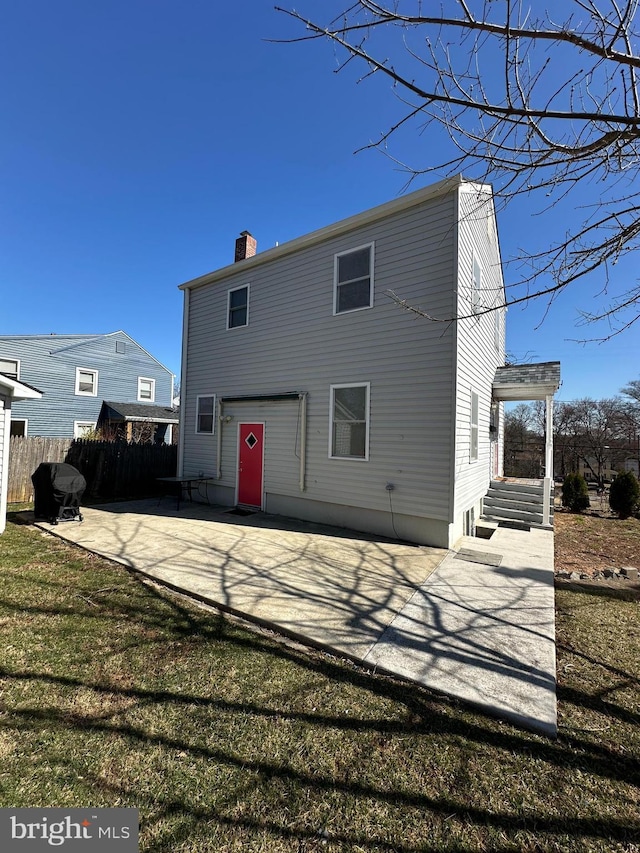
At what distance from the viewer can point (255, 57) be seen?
135 inches

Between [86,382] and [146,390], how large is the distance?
3.29m

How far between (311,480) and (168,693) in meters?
5.34

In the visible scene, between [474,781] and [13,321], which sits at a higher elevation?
[13,321]

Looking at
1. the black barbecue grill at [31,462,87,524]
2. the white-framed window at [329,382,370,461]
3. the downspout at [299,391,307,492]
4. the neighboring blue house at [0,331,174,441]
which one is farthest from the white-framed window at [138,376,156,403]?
the white-framed window at [329,382,370,461]

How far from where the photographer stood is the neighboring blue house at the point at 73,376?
619 inches

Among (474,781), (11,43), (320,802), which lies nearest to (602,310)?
(474,781)

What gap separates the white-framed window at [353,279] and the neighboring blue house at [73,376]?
15713mm

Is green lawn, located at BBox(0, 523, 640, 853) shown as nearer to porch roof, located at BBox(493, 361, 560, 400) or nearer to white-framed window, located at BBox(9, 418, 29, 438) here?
porch roof, located at BBox(493, 361, 560, 400)

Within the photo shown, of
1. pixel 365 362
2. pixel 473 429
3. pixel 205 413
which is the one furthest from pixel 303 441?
pixel 205 413

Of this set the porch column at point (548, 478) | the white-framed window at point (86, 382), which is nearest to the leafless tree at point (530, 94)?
the porch column at point (548, 478)

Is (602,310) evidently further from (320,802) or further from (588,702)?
(320,802)

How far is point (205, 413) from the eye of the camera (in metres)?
10.1

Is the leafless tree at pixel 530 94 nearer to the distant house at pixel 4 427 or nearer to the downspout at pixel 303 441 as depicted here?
the downspout at pixel 303 441

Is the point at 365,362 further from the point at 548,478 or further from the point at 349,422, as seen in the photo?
the point at 548,478
